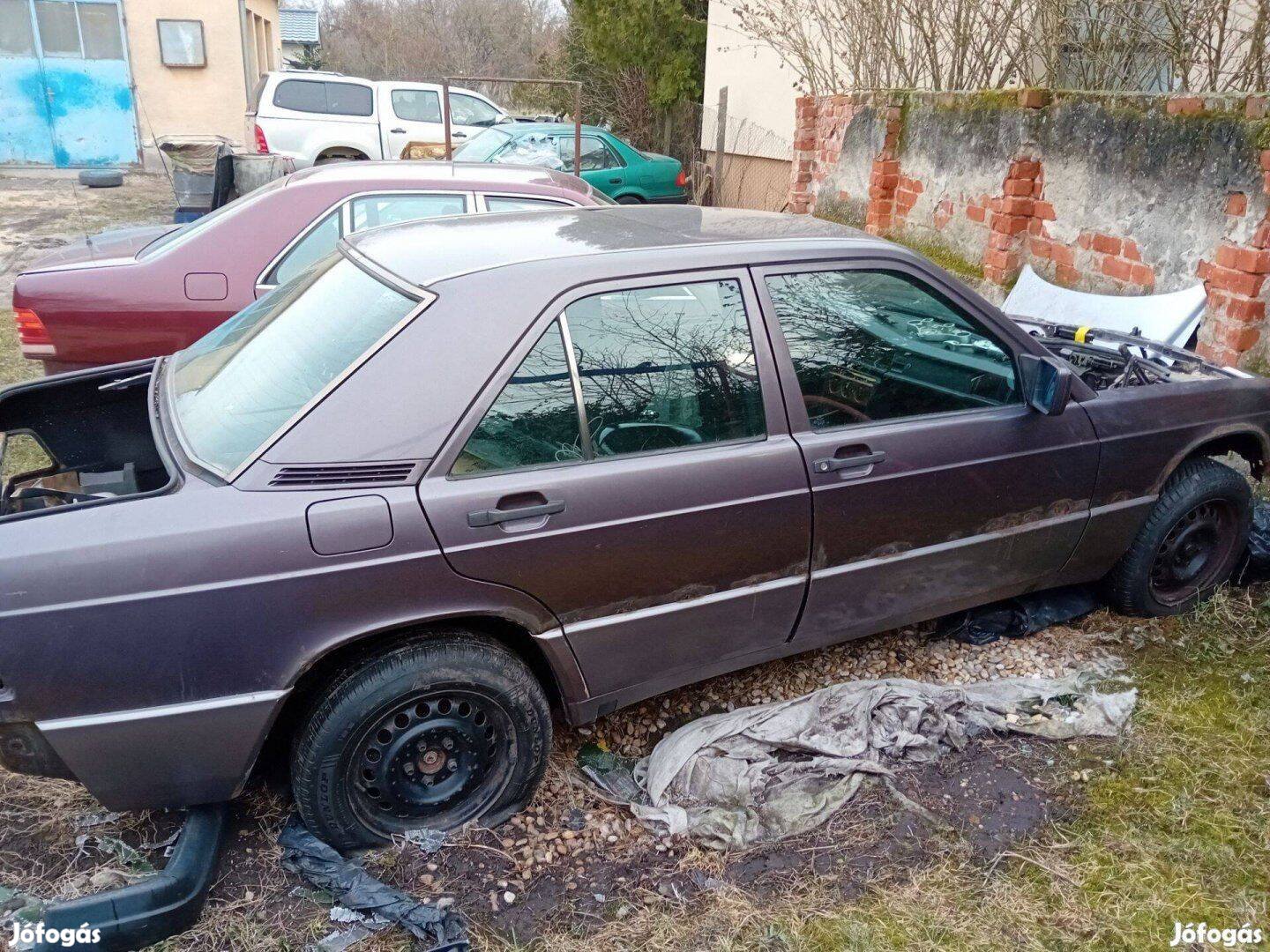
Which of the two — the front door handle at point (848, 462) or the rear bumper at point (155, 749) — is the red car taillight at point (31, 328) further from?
the front door handle at point (848, 462)

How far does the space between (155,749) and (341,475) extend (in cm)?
82

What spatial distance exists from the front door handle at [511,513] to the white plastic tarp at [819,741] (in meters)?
1.02

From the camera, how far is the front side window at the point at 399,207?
5398 millimetres

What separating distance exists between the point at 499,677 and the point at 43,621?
113cm

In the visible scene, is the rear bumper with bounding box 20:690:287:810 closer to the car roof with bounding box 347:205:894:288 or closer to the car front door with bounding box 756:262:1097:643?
the car roof with bounding box 347:205:894:288

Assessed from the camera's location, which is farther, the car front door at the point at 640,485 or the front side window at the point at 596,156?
the front side window at the point at 596,156

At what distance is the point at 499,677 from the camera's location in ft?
8.89

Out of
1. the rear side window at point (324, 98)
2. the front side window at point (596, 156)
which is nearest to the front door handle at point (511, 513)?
the front side window at point (596, 156)

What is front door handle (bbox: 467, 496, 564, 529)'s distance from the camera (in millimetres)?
2557

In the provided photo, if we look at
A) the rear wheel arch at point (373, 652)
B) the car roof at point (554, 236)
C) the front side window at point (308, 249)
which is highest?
the car roof at point (554, 236)

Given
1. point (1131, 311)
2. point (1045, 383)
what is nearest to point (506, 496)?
point (1045, 383)

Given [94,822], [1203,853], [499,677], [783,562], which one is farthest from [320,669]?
[1203,853]

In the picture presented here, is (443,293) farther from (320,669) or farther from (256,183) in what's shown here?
(256,183)

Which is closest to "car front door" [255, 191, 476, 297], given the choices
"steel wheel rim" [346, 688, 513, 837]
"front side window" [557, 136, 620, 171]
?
"steel wheel rim" [346, 688, 513, 837]
